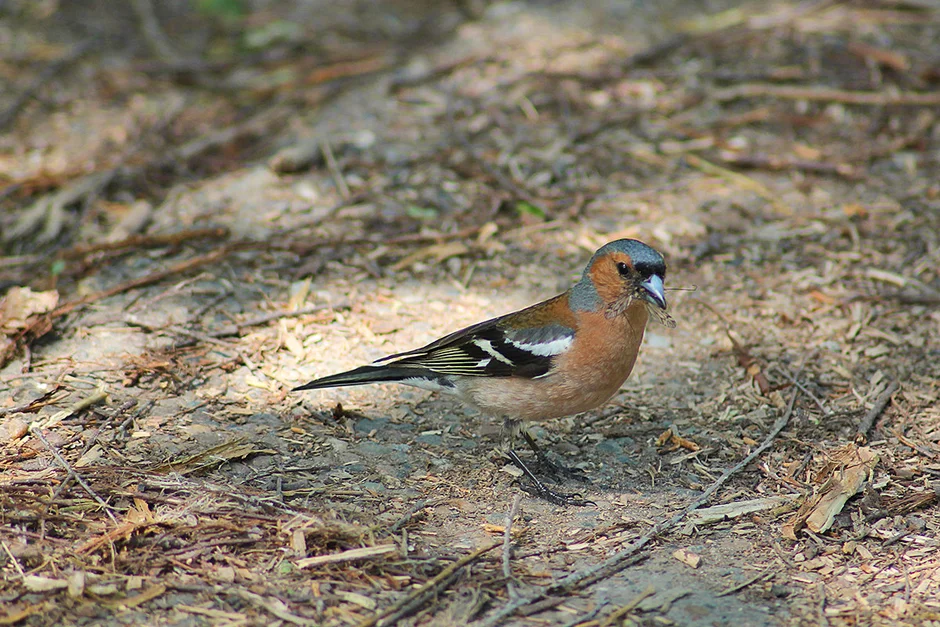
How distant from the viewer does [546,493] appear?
14.6ft

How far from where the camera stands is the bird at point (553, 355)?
4.43 metres

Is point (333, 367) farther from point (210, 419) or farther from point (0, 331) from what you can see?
point (0, 331)

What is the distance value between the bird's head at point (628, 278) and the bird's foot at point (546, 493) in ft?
2.82

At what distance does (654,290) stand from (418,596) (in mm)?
1792

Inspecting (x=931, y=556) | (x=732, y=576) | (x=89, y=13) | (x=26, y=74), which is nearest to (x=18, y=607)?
(x=732, y=576)

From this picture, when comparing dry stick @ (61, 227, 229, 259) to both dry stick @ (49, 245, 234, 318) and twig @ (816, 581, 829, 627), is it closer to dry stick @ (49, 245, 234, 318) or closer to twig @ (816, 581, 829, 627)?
dry stick @ (49, 245, 234, 318)

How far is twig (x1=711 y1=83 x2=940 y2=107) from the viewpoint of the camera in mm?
7621

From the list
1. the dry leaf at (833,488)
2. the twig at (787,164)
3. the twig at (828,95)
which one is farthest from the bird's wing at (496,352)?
the twig at (828,95)

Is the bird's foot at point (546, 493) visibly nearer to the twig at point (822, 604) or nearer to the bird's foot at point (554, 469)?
the bird's foot at point (554, 469)

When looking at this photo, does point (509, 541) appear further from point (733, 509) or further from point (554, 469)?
point (733, 509)

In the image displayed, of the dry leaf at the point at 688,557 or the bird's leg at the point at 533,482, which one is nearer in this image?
the dry leaf at the point at 688,557

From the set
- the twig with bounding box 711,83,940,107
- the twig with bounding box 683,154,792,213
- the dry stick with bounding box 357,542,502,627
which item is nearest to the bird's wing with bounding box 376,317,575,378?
the dry stick with bounding box 357,542,502,627

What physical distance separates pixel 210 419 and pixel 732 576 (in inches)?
102

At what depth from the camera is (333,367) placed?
17.2ft
